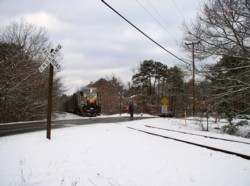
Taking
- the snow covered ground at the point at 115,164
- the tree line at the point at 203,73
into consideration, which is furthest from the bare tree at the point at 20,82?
the snow covered ground at the point at 115,164

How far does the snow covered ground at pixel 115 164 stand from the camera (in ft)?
18.9

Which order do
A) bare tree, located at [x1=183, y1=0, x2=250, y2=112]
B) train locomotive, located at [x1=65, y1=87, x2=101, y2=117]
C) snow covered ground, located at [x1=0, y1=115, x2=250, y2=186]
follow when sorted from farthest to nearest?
train locomotive, located at [x1=65, y1=87, x2=101, y2=117]
bare tree, located at [x1=183, y1=0, x2=250, y2=112]
snow covered ground, located at [x1=0, y1=115, x2=250, y2=186]

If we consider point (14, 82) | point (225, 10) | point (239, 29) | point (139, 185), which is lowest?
point (139, 185)

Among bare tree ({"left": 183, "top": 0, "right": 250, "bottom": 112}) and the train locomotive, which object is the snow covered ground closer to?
bare tree ({"left": 183, "top": 0, "right": 250, "bottom": 112})

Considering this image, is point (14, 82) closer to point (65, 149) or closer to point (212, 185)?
point (65, 149)

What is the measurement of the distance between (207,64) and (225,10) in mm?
3667

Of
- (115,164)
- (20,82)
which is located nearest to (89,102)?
(20,82)

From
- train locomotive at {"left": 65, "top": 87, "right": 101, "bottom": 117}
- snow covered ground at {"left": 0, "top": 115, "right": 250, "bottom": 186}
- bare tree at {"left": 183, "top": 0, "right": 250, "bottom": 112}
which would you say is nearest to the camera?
snow covered ground at {"left": 0, "top": 115, "right": 250, "bottom": 186}

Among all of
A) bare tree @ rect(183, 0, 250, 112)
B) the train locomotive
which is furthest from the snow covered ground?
the train locomotive

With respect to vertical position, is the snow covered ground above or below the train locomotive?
below

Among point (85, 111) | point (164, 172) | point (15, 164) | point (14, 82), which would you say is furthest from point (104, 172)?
point (85, 111)

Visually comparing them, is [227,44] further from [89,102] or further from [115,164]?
[89,102]

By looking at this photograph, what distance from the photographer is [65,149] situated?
337 inches

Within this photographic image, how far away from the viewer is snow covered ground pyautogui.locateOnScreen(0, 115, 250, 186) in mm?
5762
